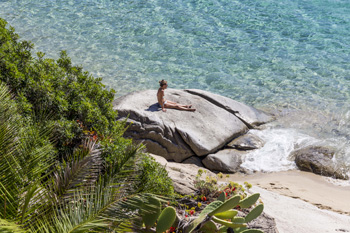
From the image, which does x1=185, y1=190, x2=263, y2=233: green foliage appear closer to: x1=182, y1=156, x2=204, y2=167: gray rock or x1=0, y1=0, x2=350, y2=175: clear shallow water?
x1=182, y1=156, x2=204, y2=167: gray rock

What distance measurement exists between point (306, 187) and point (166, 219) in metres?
5.88

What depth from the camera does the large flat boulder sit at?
10719 mm

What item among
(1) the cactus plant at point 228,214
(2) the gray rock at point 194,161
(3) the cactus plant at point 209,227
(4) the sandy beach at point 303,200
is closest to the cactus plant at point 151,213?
(3) the cactus plant at point 209,227

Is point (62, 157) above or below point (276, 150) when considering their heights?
above

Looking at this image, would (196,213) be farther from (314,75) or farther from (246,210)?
(314,75)

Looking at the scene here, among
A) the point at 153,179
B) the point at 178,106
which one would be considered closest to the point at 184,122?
the point at 178,106

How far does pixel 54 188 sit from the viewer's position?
486 cm

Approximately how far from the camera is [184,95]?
12.7 meters

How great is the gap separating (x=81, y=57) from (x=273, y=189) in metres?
10.2

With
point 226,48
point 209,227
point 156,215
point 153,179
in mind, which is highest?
point 153,179

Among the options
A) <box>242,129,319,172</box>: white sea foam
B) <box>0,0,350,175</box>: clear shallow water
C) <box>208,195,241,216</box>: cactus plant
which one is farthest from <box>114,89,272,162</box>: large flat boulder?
<box>208,195,241,216</box>: cactus plant

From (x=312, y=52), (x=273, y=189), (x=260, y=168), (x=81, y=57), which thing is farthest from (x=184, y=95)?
(x=312, y=52)

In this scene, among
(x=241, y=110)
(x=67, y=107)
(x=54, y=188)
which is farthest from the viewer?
(x=241, y=110)

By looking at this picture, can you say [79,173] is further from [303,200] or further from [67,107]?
[303,200]
